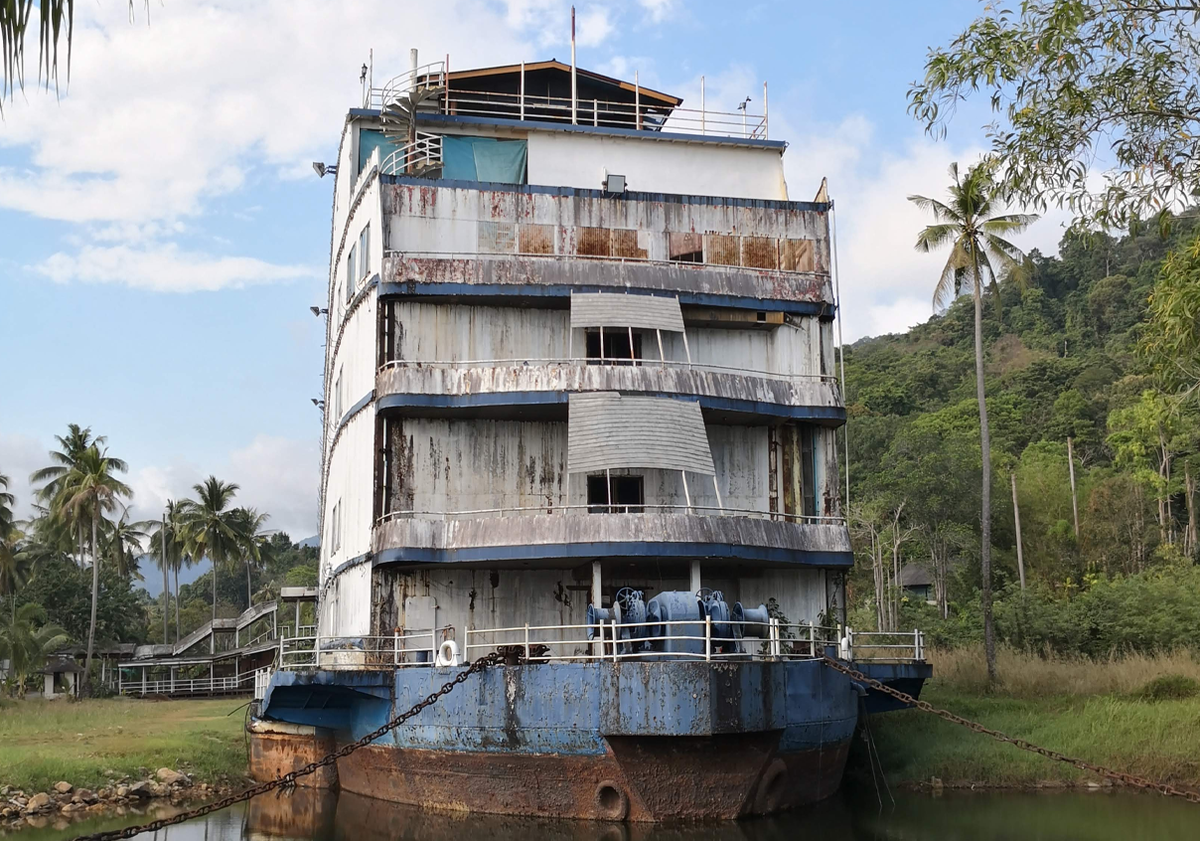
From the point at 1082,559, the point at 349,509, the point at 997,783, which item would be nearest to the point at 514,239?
the point at 349,509

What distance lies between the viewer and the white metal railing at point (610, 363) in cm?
2650

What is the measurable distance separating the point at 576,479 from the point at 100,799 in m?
11.4

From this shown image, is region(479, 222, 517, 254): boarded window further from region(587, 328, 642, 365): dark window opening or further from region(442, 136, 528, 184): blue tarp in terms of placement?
region(442, 136, 528, 184): blue tarp

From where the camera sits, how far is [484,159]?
32.1 meters

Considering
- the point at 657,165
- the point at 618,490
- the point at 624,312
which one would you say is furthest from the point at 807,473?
the point at 657,165

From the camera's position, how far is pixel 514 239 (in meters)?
28.9

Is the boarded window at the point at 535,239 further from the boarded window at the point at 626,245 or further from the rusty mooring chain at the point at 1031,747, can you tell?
the rusty mooring chain at the point at 1031,747

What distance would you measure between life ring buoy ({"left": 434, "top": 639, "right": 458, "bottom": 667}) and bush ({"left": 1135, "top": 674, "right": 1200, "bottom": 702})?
1556 centimetres

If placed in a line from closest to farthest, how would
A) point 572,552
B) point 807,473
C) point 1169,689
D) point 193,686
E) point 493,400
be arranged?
point 572,552, point 493,400, point 1169,689, point 807,473, point 193,686

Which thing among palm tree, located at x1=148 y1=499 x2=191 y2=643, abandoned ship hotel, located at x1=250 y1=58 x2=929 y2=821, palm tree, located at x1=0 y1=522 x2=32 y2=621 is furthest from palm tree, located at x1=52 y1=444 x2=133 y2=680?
abandoned ship hotel, located at x1=250 y1=58 x2=929 y2=821

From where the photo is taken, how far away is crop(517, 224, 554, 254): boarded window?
94.8 ft

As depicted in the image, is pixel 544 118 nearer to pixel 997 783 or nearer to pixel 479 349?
pixel 479 349

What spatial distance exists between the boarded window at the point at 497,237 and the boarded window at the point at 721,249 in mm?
4506

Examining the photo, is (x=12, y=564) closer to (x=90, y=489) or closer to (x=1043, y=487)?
(x=90, y=489)
